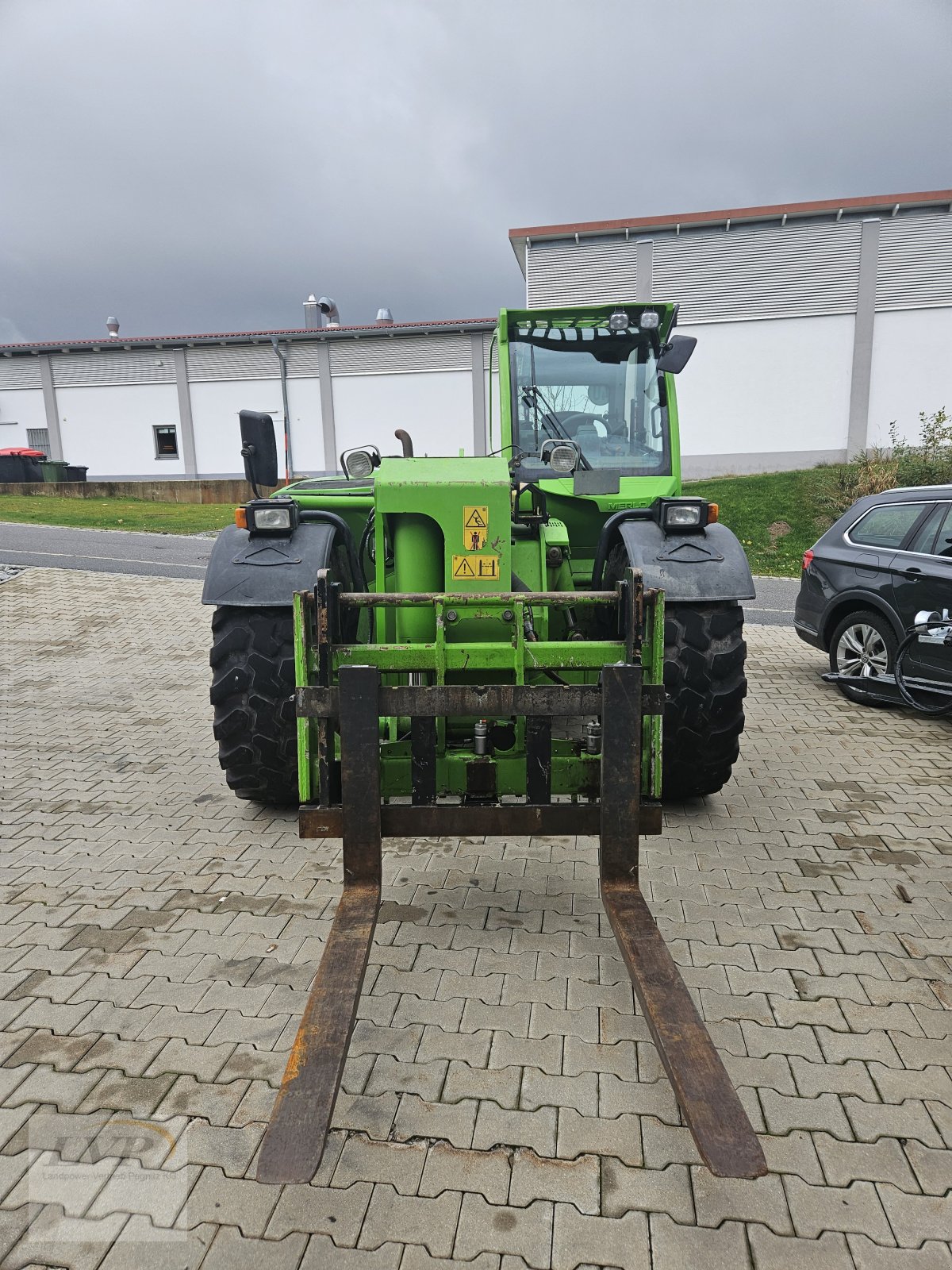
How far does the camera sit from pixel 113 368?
3047 cm

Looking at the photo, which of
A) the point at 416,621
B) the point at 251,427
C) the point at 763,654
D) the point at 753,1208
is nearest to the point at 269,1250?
the point at 753,1208

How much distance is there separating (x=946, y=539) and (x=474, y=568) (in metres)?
4.26

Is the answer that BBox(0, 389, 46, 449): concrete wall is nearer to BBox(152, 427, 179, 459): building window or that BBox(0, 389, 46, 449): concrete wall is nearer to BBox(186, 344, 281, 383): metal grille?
BBox(152, 427, 179, 459): building window

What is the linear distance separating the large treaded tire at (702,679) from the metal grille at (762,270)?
20855mm

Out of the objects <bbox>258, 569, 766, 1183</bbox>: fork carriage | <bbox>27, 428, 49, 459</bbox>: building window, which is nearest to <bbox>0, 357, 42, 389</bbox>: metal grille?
<bbox>27, 428, 49, 459</bbox>: building window

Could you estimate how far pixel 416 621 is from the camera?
3.95m

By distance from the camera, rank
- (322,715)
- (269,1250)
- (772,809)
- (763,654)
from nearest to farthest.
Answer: (269,1250) → (322,715) → (772,809) → (763,654)

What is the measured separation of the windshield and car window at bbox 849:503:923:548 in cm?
251

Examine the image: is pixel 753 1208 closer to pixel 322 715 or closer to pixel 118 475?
pixel 322 715

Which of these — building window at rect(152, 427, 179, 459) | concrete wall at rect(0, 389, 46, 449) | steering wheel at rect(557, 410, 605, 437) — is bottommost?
steering wheel at rect(557, 410, 605, 437)

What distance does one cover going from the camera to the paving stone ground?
2.18 meters

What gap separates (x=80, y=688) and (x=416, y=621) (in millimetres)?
4976

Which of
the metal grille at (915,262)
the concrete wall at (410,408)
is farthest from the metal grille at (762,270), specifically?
the concrete wall at (410,408)

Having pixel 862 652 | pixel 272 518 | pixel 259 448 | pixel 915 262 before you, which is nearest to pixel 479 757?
pixel 272 518
